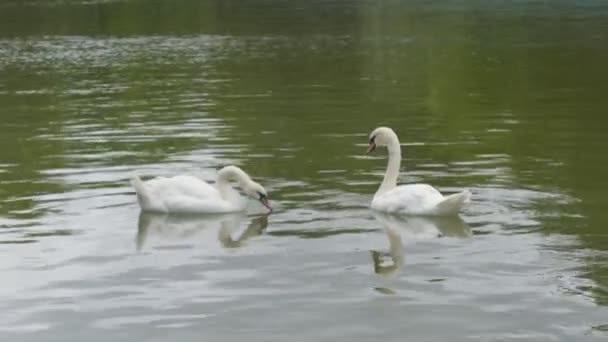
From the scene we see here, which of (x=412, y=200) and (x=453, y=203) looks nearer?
(x=453, y=203)

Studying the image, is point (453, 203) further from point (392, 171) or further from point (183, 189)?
point (183, 189)

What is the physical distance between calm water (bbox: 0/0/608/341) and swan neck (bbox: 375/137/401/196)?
0.62m

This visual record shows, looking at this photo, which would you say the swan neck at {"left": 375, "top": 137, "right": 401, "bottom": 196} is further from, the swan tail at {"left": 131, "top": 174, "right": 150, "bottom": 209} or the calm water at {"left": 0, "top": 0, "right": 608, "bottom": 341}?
the swan tail at {"left": 131, "top": 174, "right": 150, "bottom": 209}

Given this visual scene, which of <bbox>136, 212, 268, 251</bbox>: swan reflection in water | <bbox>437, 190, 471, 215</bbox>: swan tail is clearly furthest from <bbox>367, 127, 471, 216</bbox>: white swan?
<bbox>136, 212, 268, 251</bbox>: swan reflection in water

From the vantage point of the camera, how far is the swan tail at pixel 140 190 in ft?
55.4

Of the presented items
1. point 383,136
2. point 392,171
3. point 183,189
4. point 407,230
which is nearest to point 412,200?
point 407,230

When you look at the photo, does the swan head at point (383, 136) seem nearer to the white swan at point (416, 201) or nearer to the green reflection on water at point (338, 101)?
the green reflection on water at point (338, 101)

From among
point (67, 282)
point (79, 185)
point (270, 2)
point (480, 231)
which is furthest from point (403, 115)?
point (270, 2)

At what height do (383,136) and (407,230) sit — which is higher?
(383,136)

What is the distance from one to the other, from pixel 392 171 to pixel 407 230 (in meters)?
1.79

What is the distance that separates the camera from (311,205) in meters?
17.2

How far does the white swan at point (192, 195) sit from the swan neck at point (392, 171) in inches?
64.1

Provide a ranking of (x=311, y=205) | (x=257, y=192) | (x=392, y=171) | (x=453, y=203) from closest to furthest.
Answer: (x=453, y=203) < (x=257, y=192) < (x=311, y=205) < (x=392, y=171)

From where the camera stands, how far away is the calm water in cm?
1212
